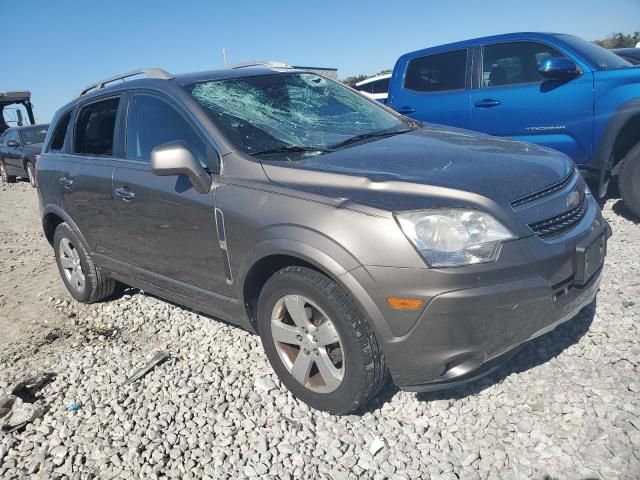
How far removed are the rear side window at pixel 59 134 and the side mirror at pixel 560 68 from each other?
4576mm

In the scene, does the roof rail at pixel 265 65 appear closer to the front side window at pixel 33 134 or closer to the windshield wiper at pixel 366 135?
the windshield wiper at pixel 366 135

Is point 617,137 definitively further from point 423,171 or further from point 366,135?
point 423,171

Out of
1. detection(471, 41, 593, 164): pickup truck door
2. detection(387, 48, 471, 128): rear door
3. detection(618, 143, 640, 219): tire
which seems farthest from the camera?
detection(387, 48, 471, 128): rear door

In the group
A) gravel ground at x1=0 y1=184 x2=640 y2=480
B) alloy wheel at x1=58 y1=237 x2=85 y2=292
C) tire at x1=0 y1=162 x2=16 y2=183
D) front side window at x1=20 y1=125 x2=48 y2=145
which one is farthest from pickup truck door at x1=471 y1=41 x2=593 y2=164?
tire at x1=0 y1=162 x2=16 y2=183

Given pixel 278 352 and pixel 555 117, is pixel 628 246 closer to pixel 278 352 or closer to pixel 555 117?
pixel 555 117

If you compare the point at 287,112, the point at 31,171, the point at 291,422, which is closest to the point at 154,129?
the point at 287,112

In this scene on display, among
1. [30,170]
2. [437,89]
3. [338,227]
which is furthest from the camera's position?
[30,170]

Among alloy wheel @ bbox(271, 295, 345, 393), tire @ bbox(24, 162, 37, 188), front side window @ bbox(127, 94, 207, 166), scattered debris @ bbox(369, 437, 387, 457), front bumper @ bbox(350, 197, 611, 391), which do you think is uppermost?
front side window @ bbox(127, 94, 207, 166)

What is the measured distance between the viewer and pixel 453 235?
2.18 m

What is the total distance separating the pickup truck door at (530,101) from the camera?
5.18m

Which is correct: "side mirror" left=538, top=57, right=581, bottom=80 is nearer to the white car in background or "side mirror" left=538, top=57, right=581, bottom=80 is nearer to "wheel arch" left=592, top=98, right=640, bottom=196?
"wheel arch" left=592, top=98, right=640, bottom=196

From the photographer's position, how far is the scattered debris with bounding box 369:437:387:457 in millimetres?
2410

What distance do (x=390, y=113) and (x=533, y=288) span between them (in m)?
2.10

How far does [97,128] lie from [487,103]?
4.07 metres
